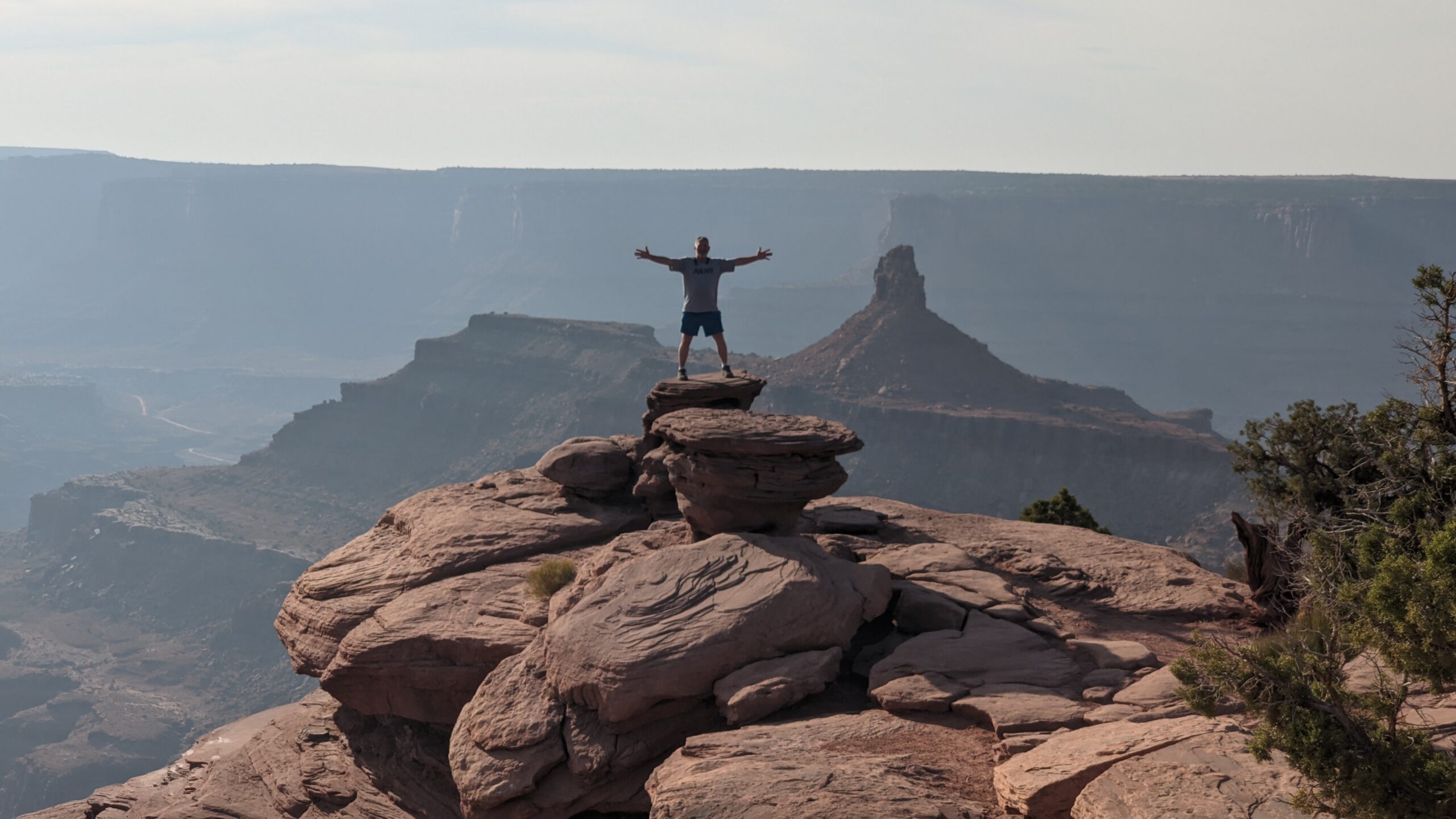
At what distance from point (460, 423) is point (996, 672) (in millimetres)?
172814

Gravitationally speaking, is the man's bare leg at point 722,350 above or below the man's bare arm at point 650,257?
below

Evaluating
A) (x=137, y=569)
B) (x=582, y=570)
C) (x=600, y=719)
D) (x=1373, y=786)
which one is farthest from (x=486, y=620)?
(x=137, y=569)

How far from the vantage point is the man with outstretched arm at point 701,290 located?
87.4ft

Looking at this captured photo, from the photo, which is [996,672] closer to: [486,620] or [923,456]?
[486,620]

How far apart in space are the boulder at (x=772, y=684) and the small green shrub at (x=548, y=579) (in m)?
5.66

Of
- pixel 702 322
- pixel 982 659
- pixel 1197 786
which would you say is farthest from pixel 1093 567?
pixel 1197 786

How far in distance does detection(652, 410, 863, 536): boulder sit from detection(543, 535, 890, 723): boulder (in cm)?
123

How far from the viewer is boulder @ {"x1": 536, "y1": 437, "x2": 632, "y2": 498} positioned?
2862 cm

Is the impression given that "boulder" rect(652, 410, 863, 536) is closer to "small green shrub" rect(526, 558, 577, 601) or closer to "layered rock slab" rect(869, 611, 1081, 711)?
"small green shrub" rect(526, 558, 577, 601)

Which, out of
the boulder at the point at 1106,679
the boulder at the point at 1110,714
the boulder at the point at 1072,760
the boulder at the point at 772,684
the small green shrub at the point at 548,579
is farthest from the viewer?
the small green shrub at the point at 548,579

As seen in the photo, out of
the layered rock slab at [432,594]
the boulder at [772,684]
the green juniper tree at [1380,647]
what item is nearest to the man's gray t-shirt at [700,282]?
the layered rock slab at [432,594]

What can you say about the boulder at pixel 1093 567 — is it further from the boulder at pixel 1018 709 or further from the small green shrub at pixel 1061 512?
the small green shrub at pixel 1061 512

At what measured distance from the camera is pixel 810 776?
51.5 feet

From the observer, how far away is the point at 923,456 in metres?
136
